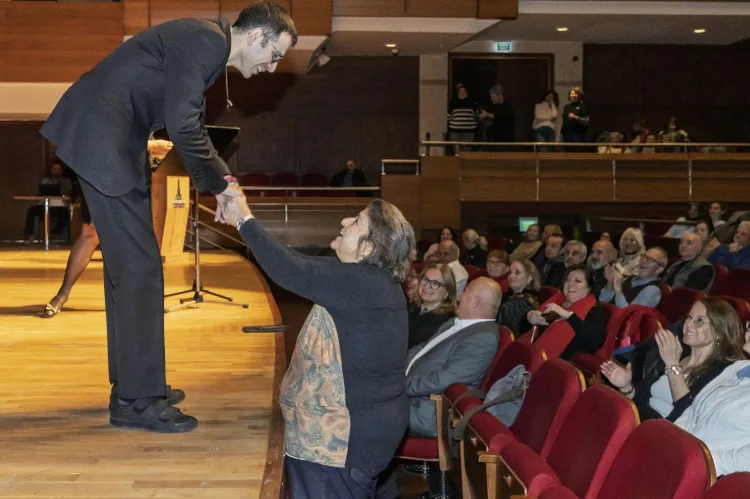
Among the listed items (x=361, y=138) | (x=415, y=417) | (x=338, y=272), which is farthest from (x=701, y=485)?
(x=361, y=138)

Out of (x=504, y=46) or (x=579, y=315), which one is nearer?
(x=579, y=315)

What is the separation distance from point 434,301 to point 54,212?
10831mm

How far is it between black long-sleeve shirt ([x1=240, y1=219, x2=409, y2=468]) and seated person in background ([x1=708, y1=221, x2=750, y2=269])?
5.06 metres

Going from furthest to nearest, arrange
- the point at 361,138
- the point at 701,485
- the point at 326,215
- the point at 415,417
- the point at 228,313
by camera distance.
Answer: the point at 361,138
the point at 326,215
the point at 228,313
the point at 415,417
the point at 701,485

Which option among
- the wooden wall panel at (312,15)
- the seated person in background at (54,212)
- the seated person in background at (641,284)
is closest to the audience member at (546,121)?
the wooden wall panel at (312,15)

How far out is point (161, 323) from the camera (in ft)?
8.72

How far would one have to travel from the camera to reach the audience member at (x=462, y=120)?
13.8 metres

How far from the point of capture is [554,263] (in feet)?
24.0

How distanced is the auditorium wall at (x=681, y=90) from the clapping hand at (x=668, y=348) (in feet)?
44.8

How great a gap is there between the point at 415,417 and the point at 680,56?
14085 millimetres

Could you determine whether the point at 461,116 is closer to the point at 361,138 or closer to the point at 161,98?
the point at 361,138

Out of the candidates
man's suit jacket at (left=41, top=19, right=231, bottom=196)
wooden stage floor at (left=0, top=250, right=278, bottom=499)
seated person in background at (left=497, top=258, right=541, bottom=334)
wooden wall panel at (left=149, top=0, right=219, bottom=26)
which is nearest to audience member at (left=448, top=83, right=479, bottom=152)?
wooden wall panel at (left=149, top=0, right=219, bottom=26)

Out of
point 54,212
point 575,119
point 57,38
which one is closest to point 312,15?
point 57,38

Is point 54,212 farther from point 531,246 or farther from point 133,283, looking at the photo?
point 133,283
